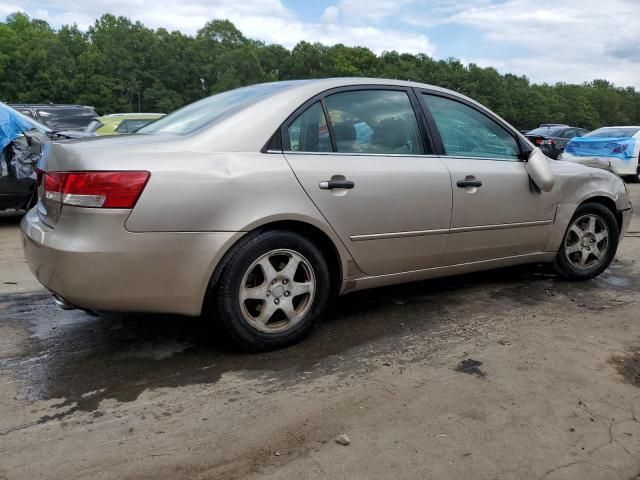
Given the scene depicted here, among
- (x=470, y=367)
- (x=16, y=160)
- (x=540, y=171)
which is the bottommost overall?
(x=470, y=367)

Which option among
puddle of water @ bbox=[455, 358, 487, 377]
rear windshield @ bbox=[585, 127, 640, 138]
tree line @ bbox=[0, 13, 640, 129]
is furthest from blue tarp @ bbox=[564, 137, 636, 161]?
tree line @ bbox=[0, 13, 640, 129]

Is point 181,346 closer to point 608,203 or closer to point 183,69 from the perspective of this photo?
point 608,203

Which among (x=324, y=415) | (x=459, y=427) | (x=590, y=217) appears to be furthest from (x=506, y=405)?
(x=590, y=217)

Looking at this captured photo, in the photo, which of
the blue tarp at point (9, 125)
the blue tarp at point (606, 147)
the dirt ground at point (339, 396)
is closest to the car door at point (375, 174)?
the dirt ground at point (339, 396)

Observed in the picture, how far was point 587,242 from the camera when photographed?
4.84 metres

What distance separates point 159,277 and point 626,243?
5.79 m

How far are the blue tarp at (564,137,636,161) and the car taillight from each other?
12817 mm

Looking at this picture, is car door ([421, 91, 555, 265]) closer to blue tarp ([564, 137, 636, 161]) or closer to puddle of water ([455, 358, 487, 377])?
puddle of water ([455, 358, 487, 377])

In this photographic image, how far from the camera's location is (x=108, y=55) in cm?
6056

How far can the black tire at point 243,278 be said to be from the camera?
3049mm

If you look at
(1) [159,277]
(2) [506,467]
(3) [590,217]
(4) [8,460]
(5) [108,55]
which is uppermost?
(5) [108,55]

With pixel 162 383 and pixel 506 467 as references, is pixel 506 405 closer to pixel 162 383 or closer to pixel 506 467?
pixel 506 467

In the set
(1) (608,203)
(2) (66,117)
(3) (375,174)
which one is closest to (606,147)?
(1) (608,203)

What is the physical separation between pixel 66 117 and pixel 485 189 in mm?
13495
